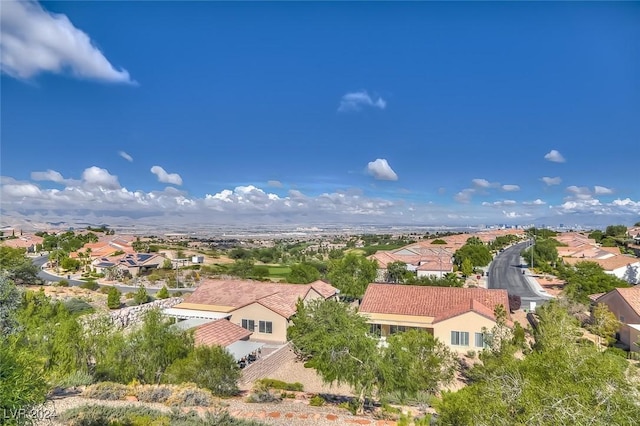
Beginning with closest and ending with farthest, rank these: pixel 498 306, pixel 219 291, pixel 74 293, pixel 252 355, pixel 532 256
→ pixel 252 355, pixel 498 306, pixel 219 291, pixel 74 293, pixel 532 256

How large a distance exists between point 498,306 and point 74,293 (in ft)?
168

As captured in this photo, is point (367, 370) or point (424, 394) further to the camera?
point (424, 394)

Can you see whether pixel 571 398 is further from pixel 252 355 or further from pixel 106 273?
pixel 106 273

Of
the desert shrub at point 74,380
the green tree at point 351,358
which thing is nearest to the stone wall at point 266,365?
the desert shrub at point 74,380

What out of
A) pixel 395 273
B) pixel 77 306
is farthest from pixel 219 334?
pixel 395 273

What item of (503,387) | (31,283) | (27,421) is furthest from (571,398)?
(31,283)

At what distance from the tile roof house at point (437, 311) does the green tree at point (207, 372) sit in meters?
13.1

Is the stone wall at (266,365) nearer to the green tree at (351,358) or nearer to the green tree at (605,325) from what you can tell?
the green tree at (351,358)

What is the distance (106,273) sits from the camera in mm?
71750

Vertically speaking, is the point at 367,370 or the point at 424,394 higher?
the point at 367,370

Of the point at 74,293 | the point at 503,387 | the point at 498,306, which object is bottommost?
the point at 74,293

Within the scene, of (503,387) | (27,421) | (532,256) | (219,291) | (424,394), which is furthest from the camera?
(532,256)

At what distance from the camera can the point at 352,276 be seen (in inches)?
1969

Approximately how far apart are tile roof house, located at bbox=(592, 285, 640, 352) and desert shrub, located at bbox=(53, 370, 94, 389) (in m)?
35.7
